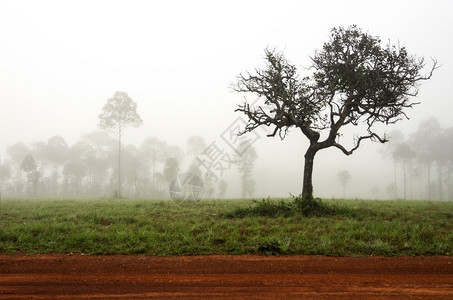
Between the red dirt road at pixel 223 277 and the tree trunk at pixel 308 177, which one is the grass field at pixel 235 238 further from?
the tree trunk at pixel 308 177

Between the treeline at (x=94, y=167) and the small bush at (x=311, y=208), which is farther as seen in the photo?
the treeline at (x=94, y=167)

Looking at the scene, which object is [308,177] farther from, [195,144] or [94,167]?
[94,167]

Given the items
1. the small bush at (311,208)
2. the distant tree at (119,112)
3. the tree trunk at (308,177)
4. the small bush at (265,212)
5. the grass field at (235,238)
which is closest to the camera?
the grass field at (235,238)

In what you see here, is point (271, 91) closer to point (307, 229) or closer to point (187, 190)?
point (307, 229)

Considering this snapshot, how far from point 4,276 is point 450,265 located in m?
11.2

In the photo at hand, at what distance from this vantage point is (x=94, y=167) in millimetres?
73688

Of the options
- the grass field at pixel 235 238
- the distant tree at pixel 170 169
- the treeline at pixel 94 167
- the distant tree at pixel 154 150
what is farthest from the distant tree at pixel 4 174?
the grass field at pixel 235 238

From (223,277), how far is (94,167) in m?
75.2

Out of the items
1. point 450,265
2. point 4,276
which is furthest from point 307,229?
point 4,276

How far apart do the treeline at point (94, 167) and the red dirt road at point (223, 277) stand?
54.5 m

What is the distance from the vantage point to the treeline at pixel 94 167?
6819cm

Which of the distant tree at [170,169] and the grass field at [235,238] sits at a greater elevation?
the distant tree at [170,169]

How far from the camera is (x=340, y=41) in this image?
18.5 metres

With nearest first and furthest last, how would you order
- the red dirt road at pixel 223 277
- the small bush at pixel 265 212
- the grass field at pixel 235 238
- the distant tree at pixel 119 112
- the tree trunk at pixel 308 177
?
the red dirt road at pixel 223 277 < the grass field at pixel 235 238 < the small bush at pixel 265 212 < the tree trunk at pixel 308 177 < the distant tree at pixel 119 112
